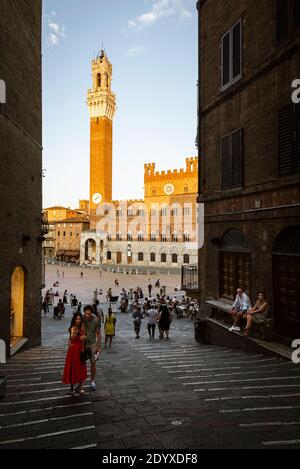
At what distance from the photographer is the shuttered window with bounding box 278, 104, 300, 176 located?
26.8 ft

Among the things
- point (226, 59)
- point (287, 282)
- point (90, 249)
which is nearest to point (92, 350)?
point (287, 282)

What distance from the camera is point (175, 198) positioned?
216 ft

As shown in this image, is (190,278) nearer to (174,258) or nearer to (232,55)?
(232,55)

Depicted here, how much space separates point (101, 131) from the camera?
74.9 meters

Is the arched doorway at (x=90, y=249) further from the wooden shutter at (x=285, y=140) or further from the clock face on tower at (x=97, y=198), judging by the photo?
the wooden shutter at (x=285, y=140)

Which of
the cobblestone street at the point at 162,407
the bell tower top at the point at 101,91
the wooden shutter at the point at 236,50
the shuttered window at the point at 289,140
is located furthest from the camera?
the bell tower top at the point at 101,91

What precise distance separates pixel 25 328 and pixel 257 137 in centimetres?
1000

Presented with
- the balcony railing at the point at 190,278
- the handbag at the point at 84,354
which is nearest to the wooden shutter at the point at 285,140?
the handbag at the point at 84,354

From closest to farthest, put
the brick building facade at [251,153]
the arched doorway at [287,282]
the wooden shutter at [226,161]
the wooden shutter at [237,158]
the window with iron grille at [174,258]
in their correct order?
the arched doorway at [287,282]
the brick building facade at [251,153]
the wooden shutter at [237,158]
the wooden shutter at [226,161]
the window with iron grille at [174,258]

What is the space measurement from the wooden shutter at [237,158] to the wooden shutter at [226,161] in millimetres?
249

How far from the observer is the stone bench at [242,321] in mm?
8606

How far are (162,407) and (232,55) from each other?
1069 cm

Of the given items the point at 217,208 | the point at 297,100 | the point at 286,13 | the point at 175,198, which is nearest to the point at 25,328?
the point at 217,208

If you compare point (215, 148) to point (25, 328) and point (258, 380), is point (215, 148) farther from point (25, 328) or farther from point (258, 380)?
point (25, 328)
